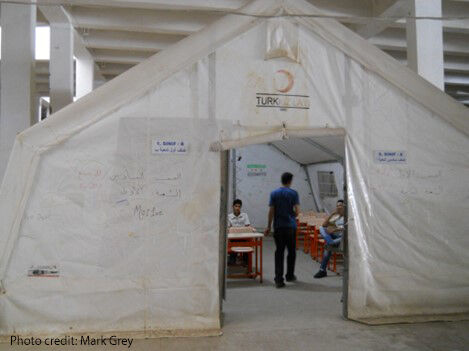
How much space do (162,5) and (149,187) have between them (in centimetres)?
395

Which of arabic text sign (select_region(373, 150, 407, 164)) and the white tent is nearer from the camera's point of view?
the white tent

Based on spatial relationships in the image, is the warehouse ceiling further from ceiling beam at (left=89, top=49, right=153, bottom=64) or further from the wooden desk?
the wooden desk

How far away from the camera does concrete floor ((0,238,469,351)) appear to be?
152 inches

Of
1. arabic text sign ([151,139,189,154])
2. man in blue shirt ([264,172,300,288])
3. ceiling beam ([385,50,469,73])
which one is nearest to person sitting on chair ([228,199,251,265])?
man in blue shirt ([264,172,300,288])

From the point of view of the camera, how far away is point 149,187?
420 cm

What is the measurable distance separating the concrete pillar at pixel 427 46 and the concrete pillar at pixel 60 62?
5893mm

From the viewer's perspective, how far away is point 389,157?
181 inches

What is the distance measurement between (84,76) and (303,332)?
7.87m

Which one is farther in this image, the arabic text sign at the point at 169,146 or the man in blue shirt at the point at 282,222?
the man in blue shirt at the point at 282,222

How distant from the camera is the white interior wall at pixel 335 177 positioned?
34.1 feet

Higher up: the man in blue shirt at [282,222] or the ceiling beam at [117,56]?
the ceiling beam at [117,56]

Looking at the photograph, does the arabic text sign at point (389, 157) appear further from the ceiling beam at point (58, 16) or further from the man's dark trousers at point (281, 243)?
the ceiling beam at point (58, 16)

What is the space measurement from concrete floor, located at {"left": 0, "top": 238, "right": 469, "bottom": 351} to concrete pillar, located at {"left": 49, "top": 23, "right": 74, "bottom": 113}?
4905 millimetres

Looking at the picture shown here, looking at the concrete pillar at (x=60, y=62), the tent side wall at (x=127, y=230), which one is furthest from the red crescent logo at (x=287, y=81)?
the concrete pillar at (x=60, y=62)
